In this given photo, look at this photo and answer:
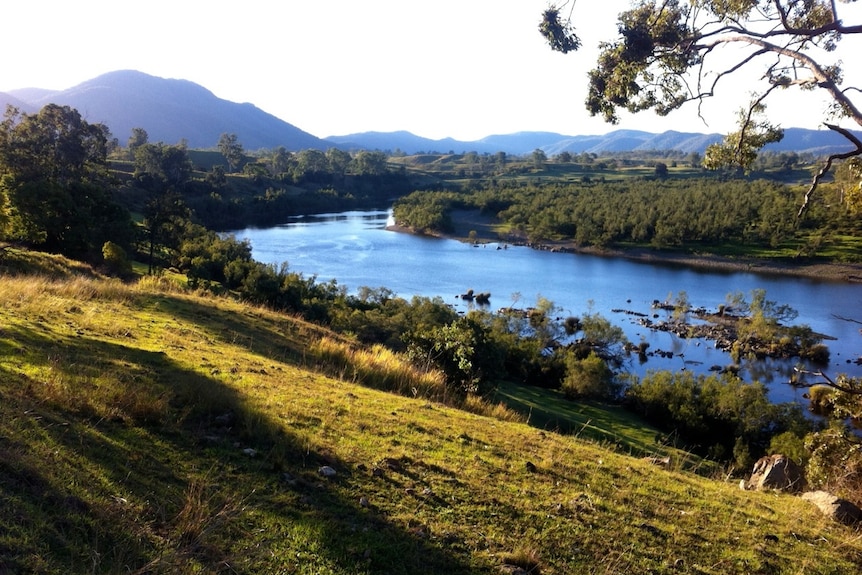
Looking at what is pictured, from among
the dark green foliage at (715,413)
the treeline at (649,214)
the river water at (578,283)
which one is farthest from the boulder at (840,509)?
the treeline at (649,214)

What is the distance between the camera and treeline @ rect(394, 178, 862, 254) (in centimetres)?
8056

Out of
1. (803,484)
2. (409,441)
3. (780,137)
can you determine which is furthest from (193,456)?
(780,137)

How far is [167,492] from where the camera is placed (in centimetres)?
419

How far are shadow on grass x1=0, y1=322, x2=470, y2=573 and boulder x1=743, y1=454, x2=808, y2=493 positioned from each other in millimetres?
6589

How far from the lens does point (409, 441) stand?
6.55m

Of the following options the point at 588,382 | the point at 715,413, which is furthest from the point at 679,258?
the point at 715,413

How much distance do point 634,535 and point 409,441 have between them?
274cm

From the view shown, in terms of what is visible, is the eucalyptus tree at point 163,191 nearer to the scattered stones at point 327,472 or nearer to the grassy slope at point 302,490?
the grassy slope at point 302,490

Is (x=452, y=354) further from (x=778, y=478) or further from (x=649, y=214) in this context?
(x=649, y=214)

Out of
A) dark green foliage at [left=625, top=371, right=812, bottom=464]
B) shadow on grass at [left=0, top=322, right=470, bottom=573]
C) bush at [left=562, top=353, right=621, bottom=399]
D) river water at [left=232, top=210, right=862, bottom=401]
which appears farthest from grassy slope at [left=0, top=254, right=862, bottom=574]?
river water at [left=232, top=210, right=862, bottom=401]

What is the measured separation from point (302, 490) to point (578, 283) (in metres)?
63.4

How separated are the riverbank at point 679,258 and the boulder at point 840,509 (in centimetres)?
7629

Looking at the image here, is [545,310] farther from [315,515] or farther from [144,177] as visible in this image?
[144,177]

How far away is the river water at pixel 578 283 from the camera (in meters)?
44.3
